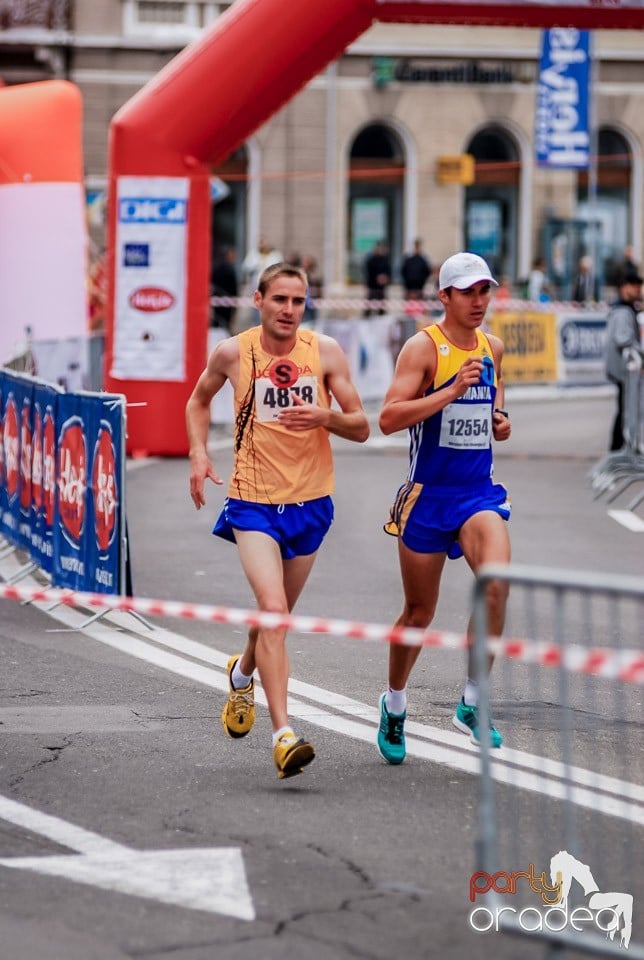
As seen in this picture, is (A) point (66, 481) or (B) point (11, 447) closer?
(A) point (66, 481)

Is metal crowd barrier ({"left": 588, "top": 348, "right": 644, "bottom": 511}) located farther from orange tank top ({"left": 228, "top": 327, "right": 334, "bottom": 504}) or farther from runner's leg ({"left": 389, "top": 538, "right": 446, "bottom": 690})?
orange tank top ({"left": 228, "top": 327, "right": 334, "bottom": 504})

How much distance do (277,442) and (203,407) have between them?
42 centimetres

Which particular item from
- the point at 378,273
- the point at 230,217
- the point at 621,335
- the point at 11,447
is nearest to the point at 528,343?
the point at 378,273

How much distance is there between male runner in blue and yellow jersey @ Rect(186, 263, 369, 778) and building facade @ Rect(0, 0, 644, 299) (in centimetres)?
3001

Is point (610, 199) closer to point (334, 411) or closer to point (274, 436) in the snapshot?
point (274, 436)

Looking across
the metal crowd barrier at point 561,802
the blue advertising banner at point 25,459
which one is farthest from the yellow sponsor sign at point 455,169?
the metal crowd barrier at point 561,802

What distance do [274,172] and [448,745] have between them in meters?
32.3

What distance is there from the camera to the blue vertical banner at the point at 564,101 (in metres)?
34.5

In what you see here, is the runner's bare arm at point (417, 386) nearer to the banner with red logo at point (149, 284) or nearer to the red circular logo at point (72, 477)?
the red circular logo at point (72, 477)

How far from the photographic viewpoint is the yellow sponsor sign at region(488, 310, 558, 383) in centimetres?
2750

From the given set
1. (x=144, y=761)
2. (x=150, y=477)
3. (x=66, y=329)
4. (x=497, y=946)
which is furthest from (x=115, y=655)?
(x=66, y=329)

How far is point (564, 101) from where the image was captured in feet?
114

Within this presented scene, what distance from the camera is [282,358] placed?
7094 mm

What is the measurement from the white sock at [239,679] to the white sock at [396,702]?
57 cm
